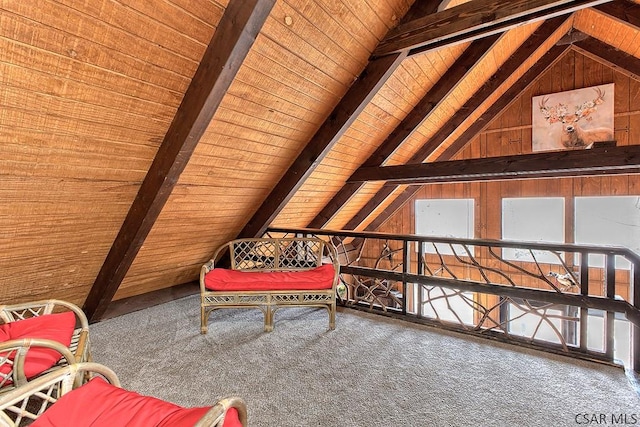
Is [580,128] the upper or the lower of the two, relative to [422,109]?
upper

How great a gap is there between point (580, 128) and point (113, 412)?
6236 mm

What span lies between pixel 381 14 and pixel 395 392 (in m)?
2.62

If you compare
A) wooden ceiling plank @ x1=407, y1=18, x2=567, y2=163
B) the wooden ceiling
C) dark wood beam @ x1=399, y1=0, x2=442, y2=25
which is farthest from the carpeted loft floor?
wooden ceiling plank @ x1=407, y1=18, x2=567, y2=163

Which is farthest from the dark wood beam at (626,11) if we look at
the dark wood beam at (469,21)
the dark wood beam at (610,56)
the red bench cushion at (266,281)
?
the red bench cushion at (266,281)

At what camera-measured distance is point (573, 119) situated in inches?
188

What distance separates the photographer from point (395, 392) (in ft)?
6.32

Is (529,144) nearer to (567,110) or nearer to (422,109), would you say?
(567,110)

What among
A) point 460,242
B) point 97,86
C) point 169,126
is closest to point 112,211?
point 169,126

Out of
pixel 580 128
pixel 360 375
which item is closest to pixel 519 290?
pixel 360 375

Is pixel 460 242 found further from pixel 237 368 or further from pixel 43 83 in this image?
pixel 43 83

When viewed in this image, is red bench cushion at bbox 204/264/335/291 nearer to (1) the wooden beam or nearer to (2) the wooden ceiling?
(2) the wooden ceiling

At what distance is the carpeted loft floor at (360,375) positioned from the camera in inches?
68.4

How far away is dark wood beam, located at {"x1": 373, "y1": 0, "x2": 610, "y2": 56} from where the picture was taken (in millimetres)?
1965

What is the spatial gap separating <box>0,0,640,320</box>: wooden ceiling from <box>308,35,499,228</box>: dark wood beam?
2 centimetres
